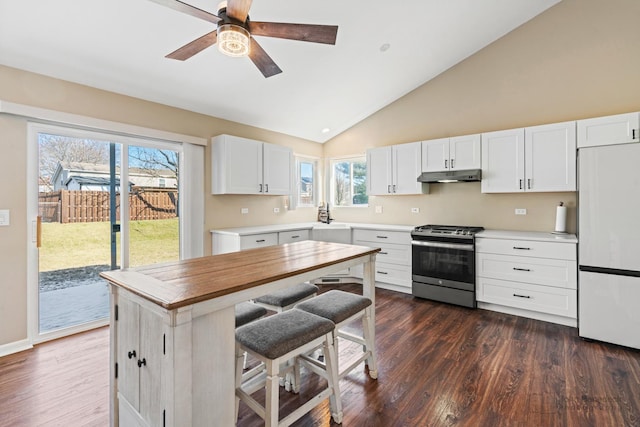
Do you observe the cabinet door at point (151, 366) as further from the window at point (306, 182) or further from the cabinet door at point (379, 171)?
the window at point (306, 182)

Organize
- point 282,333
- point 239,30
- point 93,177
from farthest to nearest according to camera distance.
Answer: point 93,177
point 239,30
point 282,333

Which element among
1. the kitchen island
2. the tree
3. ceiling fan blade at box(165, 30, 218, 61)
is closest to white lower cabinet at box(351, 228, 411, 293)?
the kitchen island

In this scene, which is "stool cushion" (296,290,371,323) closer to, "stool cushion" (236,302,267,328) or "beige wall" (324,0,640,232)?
"stool cushion" (236,302,267,328)

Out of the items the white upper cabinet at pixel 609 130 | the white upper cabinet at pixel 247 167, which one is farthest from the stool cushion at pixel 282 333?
the white upper cabinet at pixel 609 130

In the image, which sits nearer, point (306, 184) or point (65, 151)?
point (65, 151)

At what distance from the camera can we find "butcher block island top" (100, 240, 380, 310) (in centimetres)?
127

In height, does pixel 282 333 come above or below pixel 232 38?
below

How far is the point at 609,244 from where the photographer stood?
2.68m

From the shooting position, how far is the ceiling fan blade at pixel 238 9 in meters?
1.56

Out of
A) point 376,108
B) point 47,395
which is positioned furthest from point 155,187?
point 376,108

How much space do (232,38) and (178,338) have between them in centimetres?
161

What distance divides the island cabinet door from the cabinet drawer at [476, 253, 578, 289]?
11.3ft

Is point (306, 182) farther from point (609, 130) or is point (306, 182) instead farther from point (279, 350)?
point (279, 350)

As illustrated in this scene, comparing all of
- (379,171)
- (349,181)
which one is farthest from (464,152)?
(349,181)
